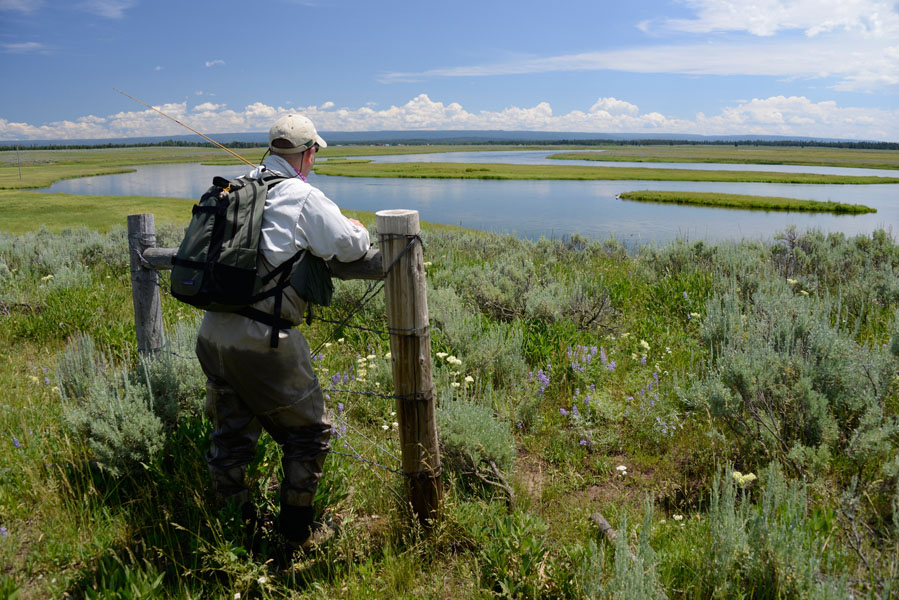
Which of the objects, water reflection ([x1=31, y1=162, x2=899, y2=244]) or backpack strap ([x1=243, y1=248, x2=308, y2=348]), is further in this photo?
water reflection ([x1=31, y1=162, x2=899, y2=244])

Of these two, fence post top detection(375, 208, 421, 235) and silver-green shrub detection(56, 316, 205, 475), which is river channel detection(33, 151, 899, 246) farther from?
fence post top detection(375, 208, 421, 235)

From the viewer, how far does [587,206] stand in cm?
4534

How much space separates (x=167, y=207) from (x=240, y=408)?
33809mm

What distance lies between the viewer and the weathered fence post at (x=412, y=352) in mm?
3047

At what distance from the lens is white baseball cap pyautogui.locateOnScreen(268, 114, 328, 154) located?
3.08m

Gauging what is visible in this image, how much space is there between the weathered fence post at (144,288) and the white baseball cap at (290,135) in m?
1.88

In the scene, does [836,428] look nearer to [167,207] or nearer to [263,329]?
[263,329]

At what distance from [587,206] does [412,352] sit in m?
44.5

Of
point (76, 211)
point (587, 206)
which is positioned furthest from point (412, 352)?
point (587, 206)

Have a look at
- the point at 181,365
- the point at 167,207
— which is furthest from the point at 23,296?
the point at 167,207

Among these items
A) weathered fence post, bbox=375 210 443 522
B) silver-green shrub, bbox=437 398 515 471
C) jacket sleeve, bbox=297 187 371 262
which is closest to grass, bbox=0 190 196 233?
silver-green shrub, bbox=437 398 515 471

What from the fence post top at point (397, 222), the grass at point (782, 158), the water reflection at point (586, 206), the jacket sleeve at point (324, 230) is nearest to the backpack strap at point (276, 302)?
the jacket sleeve at point (324, 230)

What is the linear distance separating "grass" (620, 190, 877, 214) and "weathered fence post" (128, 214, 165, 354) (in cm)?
4556

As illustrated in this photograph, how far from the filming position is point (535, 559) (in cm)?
283
